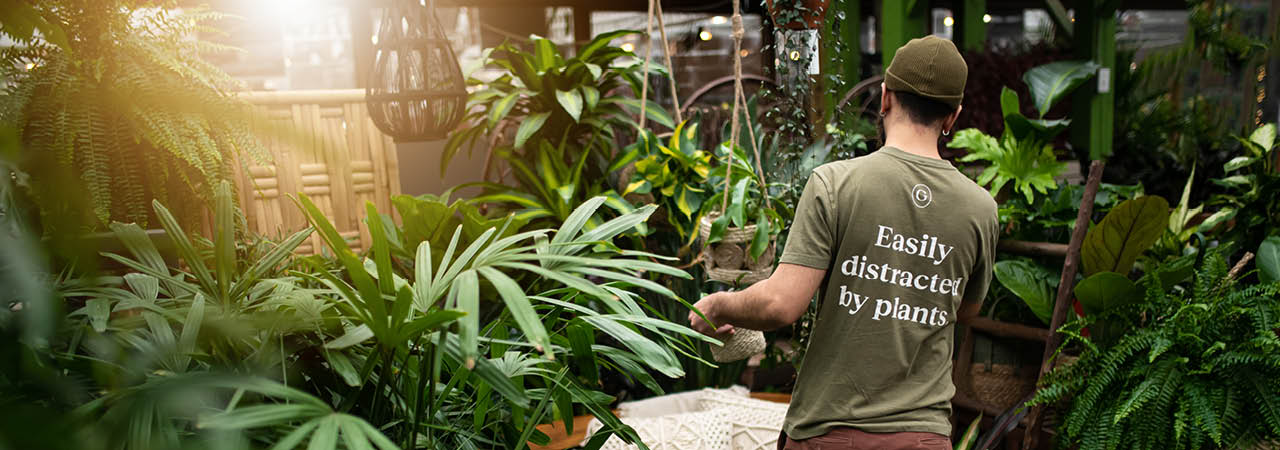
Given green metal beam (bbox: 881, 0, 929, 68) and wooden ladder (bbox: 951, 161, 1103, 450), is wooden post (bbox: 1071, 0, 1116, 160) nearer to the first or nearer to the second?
green metal beam (bbox: 881, 0, 929, 68)

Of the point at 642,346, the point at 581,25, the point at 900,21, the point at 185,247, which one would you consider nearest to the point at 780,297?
the point at 642,346

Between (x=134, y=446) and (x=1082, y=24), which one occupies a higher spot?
(x=1082, y=24)

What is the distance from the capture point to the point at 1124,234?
2.39 m

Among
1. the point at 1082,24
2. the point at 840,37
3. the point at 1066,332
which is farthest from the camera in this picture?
the point at 1082,24

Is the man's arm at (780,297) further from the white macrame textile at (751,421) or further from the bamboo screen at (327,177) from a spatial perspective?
the bamboo screen at (327,177)

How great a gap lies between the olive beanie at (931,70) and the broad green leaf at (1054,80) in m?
1.89

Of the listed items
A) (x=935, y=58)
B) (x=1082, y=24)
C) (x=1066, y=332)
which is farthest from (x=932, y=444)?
(x=1082, y=24)

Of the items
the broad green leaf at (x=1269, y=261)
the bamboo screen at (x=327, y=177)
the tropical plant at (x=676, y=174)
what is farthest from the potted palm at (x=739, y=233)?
the broad green leaf at (x=1269, y=261)

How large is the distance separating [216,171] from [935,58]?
1.42 meters

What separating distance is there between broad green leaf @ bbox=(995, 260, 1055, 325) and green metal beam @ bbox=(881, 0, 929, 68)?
5.87 feet

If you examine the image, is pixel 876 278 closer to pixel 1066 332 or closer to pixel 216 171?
pixel 1066 332

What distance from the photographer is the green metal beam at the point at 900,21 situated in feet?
13.8

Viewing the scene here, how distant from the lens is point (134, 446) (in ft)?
2.71

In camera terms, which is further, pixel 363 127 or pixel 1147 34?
pixel 1147 34
